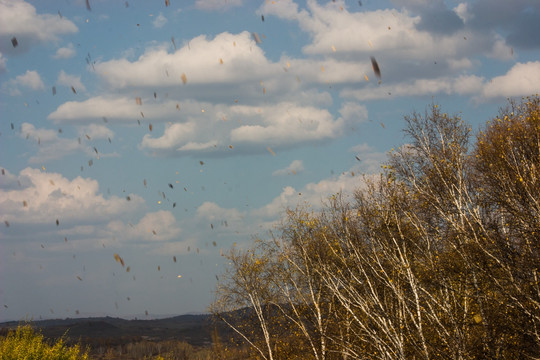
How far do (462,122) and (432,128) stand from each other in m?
2.11

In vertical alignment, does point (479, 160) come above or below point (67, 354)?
above

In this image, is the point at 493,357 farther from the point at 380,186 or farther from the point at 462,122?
the point at 462,122

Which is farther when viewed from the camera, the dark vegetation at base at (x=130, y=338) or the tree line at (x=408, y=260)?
the dark vegetation at base at (x=130, y=338)

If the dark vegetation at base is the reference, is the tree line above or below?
above

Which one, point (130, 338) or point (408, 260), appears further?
point (130, 338)

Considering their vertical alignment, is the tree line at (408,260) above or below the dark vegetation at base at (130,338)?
above

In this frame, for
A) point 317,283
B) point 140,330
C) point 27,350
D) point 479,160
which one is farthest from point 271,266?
point 140,330

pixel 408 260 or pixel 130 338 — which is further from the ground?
pixel 408 260

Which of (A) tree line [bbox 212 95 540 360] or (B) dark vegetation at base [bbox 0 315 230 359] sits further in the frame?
(B) dark vegetation at base [bbox 0 315 230 359]

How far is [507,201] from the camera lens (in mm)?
15531

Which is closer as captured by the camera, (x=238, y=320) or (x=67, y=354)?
(x=67, y=354)

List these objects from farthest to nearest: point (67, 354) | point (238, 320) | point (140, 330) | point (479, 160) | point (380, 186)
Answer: point (140, 330) < point (238, 320) < point (479, 160) < point (67, 354) < point (380, 186)

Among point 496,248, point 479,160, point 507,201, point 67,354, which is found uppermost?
point 479,160

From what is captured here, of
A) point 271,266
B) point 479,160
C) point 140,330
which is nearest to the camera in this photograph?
point 479,160
